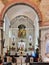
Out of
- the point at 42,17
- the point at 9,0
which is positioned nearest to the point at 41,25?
the point at 42,17

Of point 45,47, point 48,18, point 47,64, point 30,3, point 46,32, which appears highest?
point 30,3

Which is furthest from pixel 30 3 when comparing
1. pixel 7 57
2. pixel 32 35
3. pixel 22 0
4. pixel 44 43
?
pixel 32 35

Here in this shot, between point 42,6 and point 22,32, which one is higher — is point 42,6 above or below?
above

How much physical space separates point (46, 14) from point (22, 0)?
2.32 metres

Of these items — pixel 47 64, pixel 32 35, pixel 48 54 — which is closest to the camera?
pixel 47 64

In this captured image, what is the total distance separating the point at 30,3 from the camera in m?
19.5

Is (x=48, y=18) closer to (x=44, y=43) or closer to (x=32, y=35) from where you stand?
(x=44, y=43)

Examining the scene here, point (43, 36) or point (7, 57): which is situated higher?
point (43, 36)

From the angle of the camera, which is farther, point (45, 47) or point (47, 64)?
point (45, 47)

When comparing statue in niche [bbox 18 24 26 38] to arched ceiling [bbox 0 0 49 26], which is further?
statue in niche [bbox 18 24 26 38]

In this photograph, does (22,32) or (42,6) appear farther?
(22,32)

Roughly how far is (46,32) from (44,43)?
3.00 ft

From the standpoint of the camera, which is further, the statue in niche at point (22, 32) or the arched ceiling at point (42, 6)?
the statue in niche at point (22, 32)

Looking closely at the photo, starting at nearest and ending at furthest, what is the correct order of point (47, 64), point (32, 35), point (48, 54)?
point (47, 64) < point (48, 54) < point (32, 35)
